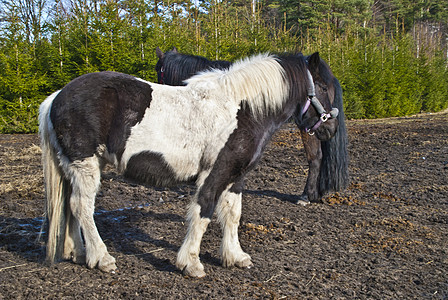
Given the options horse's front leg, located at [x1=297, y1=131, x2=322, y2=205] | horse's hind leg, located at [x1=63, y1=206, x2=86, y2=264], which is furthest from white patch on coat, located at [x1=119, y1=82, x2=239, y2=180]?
horse's front leg, located at [x1=297, y1=131, x2=322, y2=205]

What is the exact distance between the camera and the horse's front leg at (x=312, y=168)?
18.1ft

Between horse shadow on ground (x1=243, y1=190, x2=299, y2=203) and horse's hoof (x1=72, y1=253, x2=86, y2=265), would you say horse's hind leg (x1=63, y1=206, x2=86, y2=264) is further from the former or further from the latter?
horse shadow on ground (x1=243, y1=190, x2=299, y2=203)

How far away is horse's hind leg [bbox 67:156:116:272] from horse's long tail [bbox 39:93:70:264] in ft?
0.58

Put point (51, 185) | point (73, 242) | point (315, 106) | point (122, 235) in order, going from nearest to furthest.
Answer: point (51, 185) < point (73, 242) < point (315, 106) < point (122, 235)

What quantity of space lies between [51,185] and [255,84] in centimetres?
202

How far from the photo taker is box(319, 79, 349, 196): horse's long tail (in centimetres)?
551

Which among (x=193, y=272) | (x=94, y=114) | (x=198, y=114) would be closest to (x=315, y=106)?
(x=198, y=114)

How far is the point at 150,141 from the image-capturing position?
125 inches

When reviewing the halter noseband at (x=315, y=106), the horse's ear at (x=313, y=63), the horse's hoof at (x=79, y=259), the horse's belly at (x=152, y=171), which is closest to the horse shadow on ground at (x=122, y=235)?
the horse's hoof at (x=79, y=259)

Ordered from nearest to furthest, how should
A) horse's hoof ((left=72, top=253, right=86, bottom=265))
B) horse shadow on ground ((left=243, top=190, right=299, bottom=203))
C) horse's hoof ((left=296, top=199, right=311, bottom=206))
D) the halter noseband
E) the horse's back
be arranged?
1. the horse's back
2. horse's hoof ((left=72, top=253, right=86, bottom=265))
3. the halter noseband
4. horse's hoof ((left=296, top=199, right=311, bottom=206))
5. horse shadow on ground ((left=243, top=190, right=299, bottom=203))

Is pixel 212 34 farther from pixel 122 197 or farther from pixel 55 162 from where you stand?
pixel 55 162

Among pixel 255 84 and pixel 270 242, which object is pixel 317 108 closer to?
pixel 255 84

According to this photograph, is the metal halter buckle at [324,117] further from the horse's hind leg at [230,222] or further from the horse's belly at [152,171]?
the horse's belly at [152,171]

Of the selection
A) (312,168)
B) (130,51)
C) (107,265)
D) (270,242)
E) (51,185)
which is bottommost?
(270,242)
